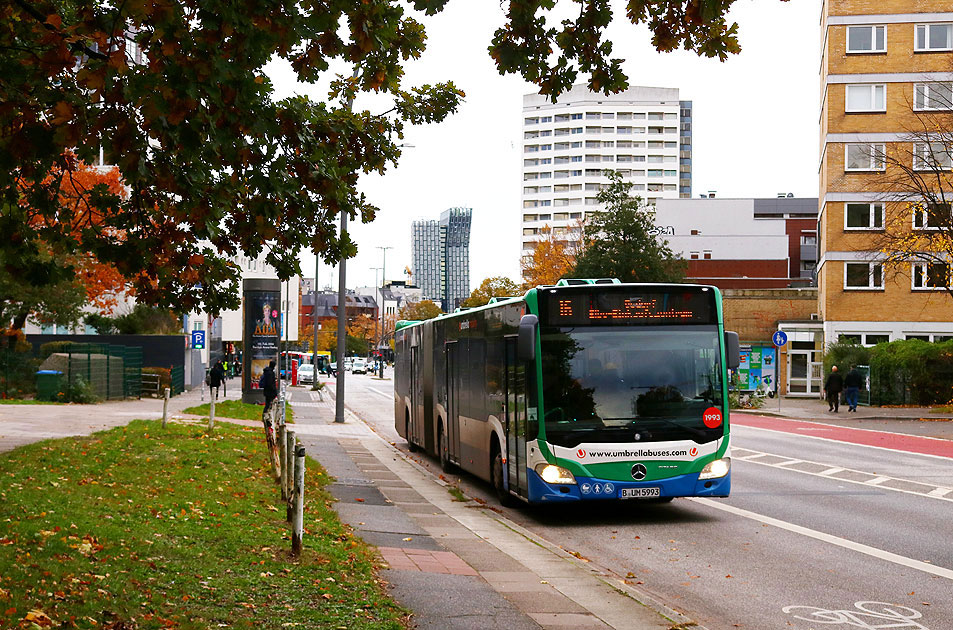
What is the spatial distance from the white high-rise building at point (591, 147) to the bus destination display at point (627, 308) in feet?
482

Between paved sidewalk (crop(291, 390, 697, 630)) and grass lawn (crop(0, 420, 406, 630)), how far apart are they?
39 cm

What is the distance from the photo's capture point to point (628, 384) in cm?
1336

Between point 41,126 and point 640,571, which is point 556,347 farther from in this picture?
point 41,126

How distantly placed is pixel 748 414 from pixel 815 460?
20.5m

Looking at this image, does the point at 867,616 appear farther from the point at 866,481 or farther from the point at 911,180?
the point at 911,180

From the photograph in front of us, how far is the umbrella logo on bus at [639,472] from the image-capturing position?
13133 millimetres

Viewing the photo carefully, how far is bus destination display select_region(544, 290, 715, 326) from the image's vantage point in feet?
44.7

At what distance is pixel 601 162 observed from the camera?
162 meters

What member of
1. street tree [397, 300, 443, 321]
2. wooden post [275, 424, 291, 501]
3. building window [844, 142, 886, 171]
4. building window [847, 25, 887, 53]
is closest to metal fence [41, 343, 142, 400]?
wooden post [275, 424, 291, 501]

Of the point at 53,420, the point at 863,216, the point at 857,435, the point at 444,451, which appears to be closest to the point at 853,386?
the point at 857,435

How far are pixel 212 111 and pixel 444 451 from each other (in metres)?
14.5

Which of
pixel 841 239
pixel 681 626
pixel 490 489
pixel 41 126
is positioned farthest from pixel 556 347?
pixel 841 239

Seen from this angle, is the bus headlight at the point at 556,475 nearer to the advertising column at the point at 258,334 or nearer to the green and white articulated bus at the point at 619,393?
the green and white articulated bus at the point at 619,393

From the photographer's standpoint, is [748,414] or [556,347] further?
[748,414]
